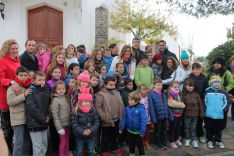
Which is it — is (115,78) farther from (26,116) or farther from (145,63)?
(26,116)

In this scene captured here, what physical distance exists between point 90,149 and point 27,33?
857 centimetres

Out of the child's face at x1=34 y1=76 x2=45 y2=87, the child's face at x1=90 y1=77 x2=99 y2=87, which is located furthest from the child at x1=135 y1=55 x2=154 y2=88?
the child's face at x1=34 y1=76 x2=45 y2=87

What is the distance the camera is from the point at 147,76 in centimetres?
632

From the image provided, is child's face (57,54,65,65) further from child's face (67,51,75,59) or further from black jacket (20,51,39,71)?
child's face (67,51,75,59)

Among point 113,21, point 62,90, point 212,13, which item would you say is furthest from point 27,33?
point 62,90

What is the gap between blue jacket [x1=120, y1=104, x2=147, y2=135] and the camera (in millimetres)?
5176

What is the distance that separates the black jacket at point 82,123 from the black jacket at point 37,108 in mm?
475

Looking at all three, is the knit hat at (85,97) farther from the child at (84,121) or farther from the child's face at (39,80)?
the child's face at (39,80)

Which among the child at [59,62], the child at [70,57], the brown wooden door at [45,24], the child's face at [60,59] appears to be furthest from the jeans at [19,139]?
the brown wooden door at [45,24]

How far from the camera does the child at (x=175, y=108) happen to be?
5.93 meters

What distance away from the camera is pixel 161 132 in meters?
5.95

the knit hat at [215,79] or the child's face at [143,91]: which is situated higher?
the knit hat at [215,79]

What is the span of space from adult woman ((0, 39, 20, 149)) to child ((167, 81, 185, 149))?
303 centimetres

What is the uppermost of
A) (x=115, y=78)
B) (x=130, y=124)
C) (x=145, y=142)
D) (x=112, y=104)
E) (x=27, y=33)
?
(x=27, y=33)
